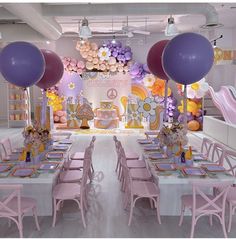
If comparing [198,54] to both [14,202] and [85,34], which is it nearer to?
[14,202]

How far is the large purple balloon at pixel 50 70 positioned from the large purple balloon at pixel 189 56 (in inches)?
78.5

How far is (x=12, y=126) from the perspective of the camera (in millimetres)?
11414

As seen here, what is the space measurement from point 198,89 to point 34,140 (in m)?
6.74

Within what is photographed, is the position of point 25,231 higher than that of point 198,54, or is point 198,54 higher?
point 198,54

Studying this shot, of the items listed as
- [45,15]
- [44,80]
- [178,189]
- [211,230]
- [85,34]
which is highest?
[45,15]

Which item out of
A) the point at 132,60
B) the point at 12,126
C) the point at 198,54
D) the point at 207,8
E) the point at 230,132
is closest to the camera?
the point at 198,54

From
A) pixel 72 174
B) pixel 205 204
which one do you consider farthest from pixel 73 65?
pixel 205 204

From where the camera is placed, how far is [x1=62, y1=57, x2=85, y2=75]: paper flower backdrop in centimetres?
1242

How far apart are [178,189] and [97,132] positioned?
6.62 meters

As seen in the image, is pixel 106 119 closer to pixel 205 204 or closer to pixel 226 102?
pixel 226 102

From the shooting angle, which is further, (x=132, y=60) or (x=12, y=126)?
(x=132, y=60)

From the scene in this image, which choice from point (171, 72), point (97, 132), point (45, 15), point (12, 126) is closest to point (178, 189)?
point (171, 72)

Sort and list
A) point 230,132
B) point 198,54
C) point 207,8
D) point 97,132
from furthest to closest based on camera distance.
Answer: point 97,132 < point 230,132 < point 207,8 < point 198,54

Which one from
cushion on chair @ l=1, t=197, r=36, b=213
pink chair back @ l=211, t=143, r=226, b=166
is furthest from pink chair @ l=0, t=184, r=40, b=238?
pink chair back @ l=211, t=143, r=226, b=166
